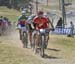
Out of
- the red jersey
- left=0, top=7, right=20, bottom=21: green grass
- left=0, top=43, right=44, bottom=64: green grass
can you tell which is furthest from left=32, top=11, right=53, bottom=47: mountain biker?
left=0, top=7, right=20, bottom=21: green grass

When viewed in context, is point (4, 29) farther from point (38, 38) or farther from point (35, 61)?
point (35, 61)

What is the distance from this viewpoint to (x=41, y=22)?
59.7ft

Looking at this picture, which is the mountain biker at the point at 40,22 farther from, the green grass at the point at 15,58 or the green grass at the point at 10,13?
the green grass at the point at 10,13

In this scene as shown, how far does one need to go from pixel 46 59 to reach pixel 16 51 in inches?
70.0

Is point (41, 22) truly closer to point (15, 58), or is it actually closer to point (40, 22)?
point (40, 22)

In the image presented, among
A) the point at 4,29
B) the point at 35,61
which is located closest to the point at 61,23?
the point at 4,29

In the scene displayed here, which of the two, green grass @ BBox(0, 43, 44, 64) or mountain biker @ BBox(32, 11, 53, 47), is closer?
green grass @ BBox(0, 43, 44, 64)

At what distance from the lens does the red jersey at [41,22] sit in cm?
1808

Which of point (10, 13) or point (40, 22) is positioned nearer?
point (40, 22)

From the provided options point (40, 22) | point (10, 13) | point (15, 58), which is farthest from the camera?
point (10, 13)

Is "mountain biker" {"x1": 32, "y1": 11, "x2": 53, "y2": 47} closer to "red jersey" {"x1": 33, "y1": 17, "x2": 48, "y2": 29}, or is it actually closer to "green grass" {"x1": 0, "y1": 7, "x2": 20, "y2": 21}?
"red jersey" {"x1": 33, "y1": 17, "x2": 48, "y2": 29}

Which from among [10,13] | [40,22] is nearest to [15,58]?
[40,22]

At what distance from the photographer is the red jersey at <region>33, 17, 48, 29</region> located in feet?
59.3

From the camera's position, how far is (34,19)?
59.5 feet
